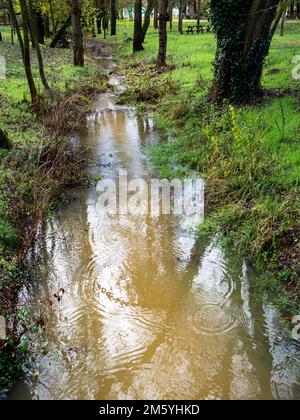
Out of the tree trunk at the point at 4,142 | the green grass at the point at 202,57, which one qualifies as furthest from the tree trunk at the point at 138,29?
the tree trunk at the point at 4,142

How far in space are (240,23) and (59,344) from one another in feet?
32.5

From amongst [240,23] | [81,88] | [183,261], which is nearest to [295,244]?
[183,261]

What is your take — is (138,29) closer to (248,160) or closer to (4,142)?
(4,142)

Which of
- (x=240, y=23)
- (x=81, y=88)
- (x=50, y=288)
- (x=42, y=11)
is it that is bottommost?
(x=50, y=288)

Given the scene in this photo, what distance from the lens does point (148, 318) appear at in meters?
5.31

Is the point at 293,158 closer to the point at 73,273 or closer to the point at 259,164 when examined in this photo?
the point at 259,164

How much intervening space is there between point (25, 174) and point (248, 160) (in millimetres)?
4491

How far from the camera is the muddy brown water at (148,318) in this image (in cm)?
438

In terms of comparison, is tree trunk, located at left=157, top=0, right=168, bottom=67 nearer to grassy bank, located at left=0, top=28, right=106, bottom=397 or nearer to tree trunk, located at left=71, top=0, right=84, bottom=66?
grassy bank, located at left=0, top=28, right=106, bottom=397

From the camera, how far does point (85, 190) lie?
8953 mm

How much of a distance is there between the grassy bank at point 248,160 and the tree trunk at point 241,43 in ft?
2.16

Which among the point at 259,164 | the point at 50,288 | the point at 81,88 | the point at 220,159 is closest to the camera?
the point at 50,288
